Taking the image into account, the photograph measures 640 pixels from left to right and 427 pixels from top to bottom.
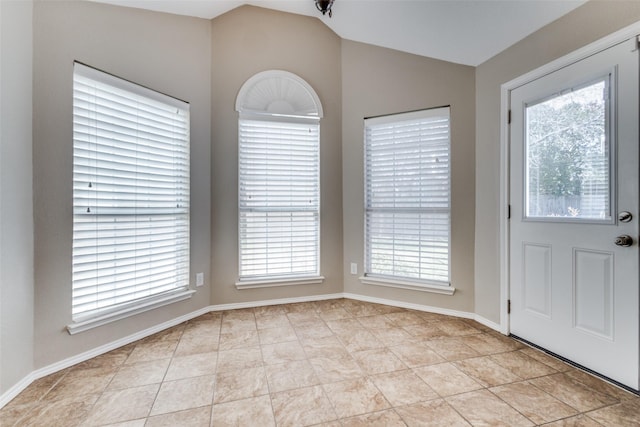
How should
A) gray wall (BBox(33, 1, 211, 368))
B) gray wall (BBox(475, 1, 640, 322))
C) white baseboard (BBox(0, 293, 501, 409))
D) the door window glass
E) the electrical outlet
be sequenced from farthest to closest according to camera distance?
the electrical outlet, gray wall (BBox(475, 1, 640, 322)), gray wall (BBox(33, 1, 211, 368)), white baseboard (BBox(0, 293, 501, 409)), the door window glass

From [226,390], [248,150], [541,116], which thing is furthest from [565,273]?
[248,150]

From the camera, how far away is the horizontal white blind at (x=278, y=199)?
10.0 ft

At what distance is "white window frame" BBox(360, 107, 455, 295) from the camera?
9.41 feet

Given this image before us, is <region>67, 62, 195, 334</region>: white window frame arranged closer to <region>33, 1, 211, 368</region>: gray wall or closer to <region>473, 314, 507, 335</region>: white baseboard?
<region>33, 1, 211, 368</region>: gray wall

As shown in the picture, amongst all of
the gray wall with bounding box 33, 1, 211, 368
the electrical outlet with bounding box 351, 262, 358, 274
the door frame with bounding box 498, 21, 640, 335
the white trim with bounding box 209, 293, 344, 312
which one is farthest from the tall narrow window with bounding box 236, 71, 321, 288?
the door frame with bounding box 498, 21, 640, 335

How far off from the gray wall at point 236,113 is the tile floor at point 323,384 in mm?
733

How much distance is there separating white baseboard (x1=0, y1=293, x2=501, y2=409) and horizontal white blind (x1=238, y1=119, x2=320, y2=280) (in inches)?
11.3

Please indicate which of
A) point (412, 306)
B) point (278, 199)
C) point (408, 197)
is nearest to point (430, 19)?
point (408, 197)

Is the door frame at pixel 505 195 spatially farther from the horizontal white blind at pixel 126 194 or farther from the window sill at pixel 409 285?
the horizontal white blind at pixel 126 194

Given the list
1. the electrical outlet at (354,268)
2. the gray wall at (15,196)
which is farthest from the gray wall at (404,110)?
A: the gray wall at (15,196)

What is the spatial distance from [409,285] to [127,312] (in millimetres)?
2469

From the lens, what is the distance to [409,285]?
9.93 feet

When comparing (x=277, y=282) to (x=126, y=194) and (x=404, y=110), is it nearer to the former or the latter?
(x=126, y=194)

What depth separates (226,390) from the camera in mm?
1723
